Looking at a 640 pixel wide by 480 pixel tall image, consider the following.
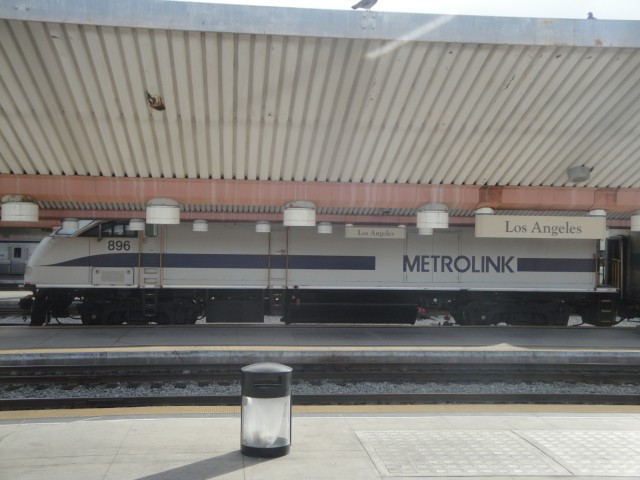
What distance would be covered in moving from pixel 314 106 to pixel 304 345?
222 inches

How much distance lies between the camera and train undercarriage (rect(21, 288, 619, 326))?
51.5ft

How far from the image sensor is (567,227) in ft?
40.0

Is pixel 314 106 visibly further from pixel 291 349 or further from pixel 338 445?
pixel 291 349

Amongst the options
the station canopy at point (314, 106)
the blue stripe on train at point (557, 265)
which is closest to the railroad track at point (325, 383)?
the station canopy at point (314, 106)

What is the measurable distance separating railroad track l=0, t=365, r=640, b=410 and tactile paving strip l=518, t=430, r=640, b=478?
2.74m

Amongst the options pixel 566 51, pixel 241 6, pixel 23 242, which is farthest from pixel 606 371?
pixel 23 242

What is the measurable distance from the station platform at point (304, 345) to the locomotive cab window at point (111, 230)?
2.37 m

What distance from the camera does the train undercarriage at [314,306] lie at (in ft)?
51.5

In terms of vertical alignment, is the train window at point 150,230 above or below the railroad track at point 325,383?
above

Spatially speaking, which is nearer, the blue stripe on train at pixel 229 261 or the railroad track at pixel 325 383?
the railroad track at pixel 325 383

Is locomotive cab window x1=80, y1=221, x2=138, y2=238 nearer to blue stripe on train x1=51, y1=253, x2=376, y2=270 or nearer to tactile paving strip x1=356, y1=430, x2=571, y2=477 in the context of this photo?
blue stripe on train x1=51, y1=253, x2=376, y2=270

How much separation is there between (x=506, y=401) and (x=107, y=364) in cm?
727

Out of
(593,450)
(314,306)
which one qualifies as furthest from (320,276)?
(593,450)

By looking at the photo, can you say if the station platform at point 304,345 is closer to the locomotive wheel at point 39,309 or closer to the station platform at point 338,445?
the locomotive wheel at point 39,309
